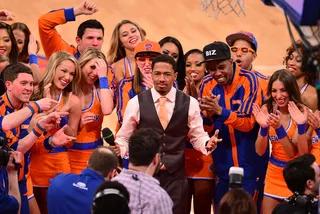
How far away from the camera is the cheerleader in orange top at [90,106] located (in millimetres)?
6797

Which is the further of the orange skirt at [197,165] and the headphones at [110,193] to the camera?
the orange skirt at [197,165]

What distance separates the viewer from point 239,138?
21.9 feet

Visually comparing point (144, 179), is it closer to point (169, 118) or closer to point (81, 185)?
point (81, 185)

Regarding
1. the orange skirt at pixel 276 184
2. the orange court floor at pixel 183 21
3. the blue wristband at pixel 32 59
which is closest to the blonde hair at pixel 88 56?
the blue wristband at pixel 32 59

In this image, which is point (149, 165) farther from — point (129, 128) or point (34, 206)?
point (34, 206)

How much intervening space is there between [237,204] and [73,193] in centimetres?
116

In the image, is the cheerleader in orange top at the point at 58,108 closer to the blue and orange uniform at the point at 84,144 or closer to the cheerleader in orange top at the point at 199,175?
the blue and orange uniform at the point at 84,144

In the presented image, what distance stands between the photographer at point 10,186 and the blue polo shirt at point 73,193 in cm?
46

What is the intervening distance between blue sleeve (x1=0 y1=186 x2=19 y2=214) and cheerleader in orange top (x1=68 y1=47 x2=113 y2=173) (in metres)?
1.66

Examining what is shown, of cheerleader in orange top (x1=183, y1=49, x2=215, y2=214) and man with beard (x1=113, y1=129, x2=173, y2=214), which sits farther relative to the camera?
cheerleader in orange top (x1=183, y1=49, x2=215, y2=214)

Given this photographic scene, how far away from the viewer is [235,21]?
49.0ft

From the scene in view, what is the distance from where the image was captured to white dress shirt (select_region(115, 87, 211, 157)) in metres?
6.18

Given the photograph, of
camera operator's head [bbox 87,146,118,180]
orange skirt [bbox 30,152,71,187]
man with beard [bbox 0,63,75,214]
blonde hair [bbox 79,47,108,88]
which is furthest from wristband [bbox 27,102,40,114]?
camera operator's head [bbox 87,146,118,180]

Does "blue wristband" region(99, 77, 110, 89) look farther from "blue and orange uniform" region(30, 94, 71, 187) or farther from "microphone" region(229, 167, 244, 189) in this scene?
"microphone" region(229, 167, 244, 189)
